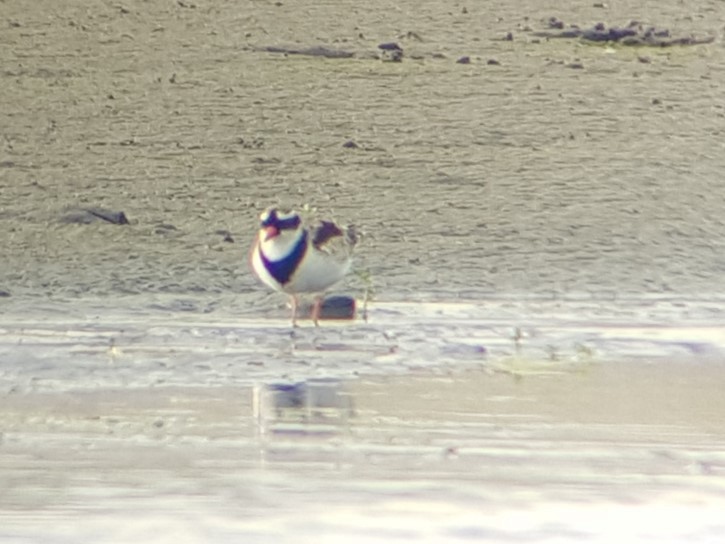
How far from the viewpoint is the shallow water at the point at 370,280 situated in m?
6.31

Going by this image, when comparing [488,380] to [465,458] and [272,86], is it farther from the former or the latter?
[272,86]

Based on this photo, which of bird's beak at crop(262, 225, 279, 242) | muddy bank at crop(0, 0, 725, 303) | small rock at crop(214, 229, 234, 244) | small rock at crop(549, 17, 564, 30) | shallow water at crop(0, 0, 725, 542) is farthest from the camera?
small rock at crop(549, 17, 564, 30)

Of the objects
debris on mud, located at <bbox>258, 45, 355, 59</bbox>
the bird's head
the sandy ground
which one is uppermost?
debris on mud, located at <bbox>258, 45, 355, 59</bbox>

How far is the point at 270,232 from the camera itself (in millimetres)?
9617

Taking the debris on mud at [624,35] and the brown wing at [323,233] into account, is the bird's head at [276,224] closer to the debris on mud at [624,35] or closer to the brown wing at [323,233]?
the brown wing at [323,233]

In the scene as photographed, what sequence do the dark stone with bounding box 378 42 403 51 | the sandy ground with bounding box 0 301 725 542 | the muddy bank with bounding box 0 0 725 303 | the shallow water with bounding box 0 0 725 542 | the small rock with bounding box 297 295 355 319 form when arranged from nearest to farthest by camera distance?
the sandy ground with bounding box 0 301 725 542 < the shallow water with bounding box 0 0 725 542 < the small rock with bounding box 297 295 355 319 < the muddy bank with bounding box 0 0 725 303 < the dark stone with bounding box 378 42 403 51

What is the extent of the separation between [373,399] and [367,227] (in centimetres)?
376

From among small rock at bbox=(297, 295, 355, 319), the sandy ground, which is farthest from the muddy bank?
the sandy ground

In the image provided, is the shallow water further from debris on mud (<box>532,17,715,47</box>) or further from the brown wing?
the brown wing

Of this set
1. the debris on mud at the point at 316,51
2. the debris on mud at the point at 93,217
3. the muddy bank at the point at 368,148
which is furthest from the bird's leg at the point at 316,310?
the debris on mud at the point at 316,51

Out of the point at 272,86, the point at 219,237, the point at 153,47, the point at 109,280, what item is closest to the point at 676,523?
the point at 109,280

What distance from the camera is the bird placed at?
941cm

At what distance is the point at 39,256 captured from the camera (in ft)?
35.2

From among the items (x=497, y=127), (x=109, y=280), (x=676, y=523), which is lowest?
(x=676, y=523)
